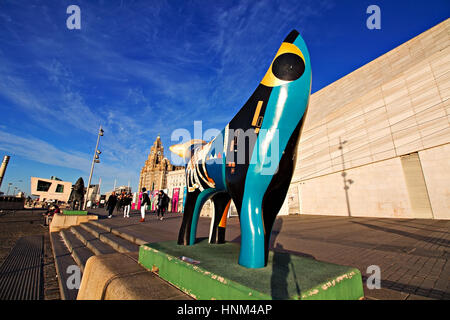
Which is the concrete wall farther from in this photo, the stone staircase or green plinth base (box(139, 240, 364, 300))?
the stone staircase

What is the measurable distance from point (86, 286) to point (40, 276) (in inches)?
103

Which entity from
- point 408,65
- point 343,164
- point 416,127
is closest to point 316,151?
point 343,164

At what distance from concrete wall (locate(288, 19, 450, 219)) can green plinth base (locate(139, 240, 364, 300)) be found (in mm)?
16315

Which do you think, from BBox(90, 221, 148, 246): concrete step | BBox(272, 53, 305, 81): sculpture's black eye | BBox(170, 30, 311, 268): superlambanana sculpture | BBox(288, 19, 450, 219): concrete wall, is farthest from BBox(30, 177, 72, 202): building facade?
BBox(272, 53, 305, 81): sculpture's black eye

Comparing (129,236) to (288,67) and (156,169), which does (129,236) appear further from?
(156,169)

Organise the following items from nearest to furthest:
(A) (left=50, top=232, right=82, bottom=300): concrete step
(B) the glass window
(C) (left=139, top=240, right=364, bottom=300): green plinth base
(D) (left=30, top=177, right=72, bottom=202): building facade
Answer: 1. (C) (left=139, top=240, right=364, bottom=300): green plinth base
2. (A) (left=50, top=232, right=82, bottom=300): concrete step
3. (D) (left=30, top=177, right=72, bottom=202): building facade
4. (B) the glass window

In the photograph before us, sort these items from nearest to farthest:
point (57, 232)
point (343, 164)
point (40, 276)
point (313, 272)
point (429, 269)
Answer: point (313, 272) → point (429, 269) → point (40, 276) → point (57, 232) → point (343, 164)

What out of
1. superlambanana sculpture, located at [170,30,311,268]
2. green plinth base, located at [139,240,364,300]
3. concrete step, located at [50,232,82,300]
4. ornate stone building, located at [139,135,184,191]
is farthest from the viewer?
ornate stone building, located at [139,135,184,191]

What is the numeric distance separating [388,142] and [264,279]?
18186 millimetres

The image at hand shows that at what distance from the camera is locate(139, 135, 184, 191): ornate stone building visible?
3241 inches

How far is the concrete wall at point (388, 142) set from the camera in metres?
12.4

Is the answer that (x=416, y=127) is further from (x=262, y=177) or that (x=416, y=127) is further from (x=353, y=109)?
(x=262, y=177)

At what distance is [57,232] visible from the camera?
8.30 m
